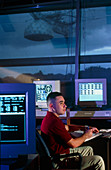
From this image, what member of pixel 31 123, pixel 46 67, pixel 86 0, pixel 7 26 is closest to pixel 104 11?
pixel 86 0

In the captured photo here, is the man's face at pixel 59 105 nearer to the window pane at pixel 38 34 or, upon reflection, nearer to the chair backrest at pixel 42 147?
the chair backrest at pixel 42 147

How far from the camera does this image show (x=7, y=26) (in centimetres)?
682

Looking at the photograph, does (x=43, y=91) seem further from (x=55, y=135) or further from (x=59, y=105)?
(x=55, y=135)

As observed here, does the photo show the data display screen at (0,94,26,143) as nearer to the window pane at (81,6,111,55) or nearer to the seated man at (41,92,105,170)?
the seated man at (41,92,105,170)

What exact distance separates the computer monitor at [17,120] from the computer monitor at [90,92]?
10.4ft

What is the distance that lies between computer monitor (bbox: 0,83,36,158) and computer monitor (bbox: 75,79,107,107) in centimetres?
318

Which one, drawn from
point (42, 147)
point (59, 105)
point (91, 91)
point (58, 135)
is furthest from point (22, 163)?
point (91, 91)

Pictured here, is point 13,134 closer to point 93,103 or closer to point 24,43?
point 93,103

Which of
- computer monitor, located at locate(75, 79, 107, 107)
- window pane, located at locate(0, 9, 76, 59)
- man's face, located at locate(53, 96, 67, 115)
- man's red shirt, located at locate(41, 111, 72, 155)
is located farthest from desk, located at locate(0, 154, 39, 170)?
window pane, located at locate(0, 9, 76, 59)

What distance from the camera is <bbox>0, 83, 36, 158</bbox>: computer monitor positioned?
1297 mm

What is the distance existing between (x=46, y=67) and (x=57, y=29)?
962 millimetres

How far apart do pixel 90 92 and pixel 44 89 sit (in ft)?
2.58

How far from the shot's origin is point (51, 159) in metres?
2.29

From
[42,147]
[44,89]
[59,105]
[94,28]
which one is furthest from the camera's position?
[94,28]
